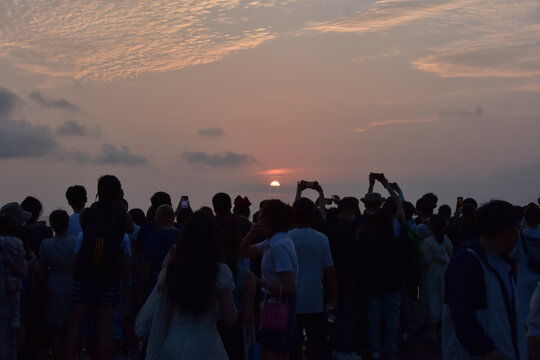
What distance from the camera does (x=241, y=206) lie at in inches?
435

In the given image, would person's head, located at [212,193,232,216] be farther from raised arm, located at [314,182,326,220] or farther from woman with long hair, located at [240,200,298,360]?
raised arm, located at [314,182,326,220]

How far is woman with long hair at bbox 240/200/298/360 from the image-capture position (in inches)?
309

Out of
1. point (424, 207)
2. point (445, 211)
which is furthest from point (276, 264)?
point (445, 211)

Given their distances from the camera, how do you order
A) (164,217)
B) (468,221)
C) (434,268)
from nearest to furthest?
(164,217)
(468,221)
(434,268)

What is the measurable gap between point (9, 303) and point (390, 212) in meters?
5.54

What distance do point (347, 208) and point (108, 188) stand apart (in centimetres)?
444

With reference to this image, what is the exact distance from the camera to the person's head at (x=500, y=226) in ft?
17.3

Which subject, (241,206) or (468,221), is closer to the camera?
(241,206)

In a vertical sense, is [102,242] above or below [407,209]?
below

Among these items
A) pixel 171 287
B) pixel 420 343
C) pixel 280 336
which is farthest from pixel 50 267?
pixel 420 343

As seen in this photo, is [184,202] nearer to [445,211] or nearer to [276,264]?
[276,264]

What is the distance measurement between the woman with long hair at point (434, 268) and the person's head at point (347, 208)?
74.8 inches

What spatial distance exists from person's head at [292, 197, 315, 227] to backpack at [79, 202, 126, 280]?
205 cm

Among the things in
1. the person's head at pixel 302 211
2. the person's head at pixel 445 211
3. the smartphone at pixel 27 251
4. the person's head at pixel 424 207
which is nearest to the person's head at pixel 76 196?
the smartphone at pixel 27 251
